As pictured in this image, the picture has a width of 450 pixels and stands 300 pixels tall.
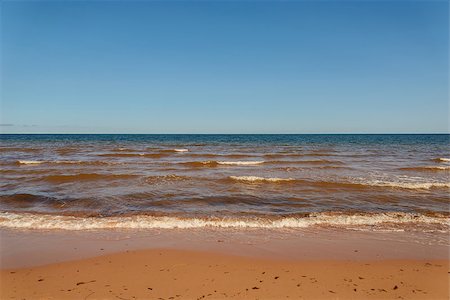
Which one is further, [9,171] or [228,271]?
[9,171]

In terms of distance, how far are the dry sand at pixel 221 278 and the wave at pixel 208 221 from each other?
2.27 meters

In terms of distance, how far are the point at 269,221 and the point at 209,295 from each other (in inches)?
174

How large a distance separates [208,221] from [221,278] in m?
3.60

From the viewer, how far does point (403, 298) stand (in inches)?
177

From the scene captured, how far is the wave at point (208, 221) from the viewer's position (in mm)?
8148

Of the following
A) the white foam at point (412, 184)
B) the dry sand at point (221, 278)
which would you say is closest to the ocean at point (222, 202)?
the white foam at point (412, 184)

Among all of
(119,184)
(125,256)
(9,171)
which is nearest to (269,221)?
(125,256)

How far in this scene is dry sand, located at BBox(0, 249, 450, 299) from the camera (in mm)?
4570

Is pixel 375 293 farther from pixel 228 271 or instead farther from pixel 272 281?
pixel 228 271

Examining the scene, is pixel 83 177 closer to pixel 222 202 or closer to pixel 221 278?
pixel 222 202

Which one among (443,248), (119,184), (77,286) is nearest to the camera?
(77,286)

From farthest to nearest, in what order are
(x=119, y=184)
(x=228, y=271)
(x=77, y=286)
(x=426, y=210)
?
(x=119, y=184) < (x=426, y=210) < (x=228, y=271) < (x=77, y=286)

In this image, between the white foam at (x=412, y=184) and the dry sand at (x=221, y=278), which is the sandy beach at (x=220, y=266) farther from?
the white foam at (x=412, y=184)

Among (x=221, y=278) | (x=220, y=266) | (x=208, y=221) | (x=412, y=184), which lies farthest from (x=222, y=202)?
(x=412, y=184)
